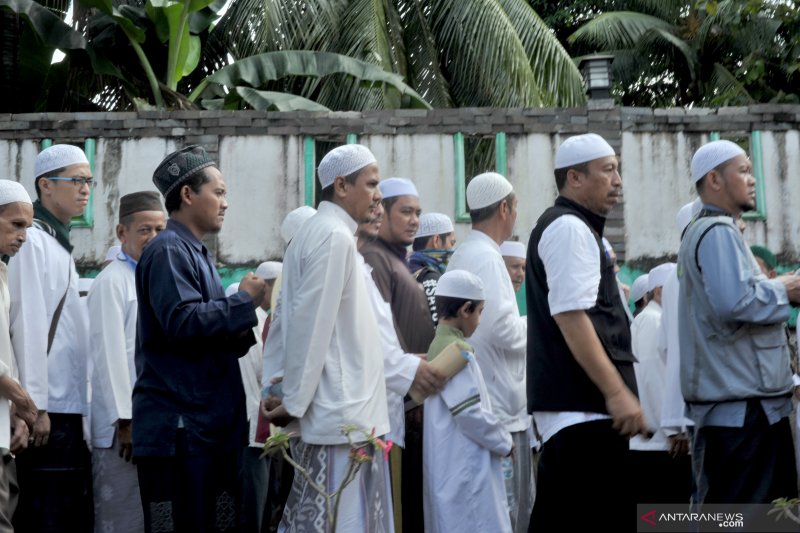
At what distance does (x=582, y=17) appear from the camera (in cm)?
2384

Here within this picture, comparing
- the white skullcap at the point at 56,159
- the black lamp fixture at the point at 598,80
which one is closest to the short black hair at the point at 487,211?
the white skullcap at the point at 56,159

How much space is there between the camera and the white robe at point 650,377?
721 cm

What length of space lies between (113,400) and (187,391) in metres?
1.32

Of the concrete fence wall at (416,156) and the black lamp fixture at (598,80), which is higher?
the black lamp fixture at (598,80)

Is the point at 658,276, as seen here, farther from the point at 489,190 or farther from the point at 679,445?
the point at 489,190

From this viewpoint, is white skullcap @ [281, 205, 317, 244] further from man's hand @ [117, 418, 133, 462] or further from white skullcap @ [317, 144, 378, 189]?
white skullcap @ [317, 144, 378, 189]

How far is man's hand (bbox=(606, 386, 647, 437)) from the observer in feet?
14.5

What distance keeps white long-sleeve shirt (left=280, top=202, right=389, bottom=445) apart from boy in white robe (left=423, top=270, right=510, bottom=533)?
3.13 feet

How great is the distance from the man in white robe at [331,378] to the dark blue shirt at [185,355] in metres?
0.21

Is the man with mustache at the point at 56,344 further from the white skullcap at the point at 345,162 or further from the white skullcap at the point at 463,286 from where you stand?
the white skullcap at the point at 463,286

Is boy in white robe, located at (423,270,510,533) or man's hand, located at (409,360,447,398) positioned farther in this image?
boy in white robe, located at (423,270,510,533)

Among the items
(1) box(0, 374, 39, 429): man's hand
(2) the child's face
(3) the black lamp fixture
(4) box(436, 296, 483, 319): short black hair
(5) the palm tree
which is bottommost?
(1) box(0, 374, 39, 429): man's hand

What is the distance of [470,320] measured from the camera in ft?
18.9

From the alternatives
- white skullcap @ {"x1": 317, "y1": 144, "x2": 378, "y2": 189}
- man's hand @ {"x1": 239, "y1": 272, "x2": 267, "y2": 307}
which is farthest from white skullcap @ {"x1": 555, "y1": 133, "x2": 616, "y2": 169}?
man's hand @ {"x1": 239, "y1": 272, "x2": 267, "y2": 307}
